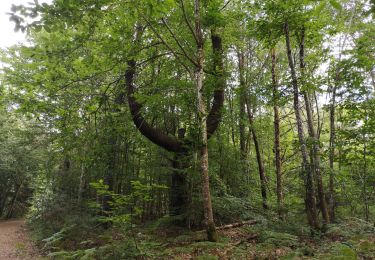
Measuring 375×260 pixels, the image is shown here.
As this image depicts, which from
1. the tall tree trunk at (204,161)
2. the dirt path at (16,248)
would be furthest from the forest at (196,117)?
the dirt path at (16,248)

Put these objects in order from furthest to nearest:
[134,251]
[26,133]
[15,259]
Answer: [26,133]
[15,259]
[134,251]

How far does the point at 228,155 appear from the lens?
33.1ft

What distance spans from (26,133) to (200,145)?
39.4 feet

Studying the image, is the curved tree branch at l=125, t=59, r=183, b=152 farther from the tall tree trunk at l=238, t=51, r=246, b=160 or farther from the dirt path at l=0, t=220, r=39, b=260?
the dirt path at l=0, t=220, r=39, b=260

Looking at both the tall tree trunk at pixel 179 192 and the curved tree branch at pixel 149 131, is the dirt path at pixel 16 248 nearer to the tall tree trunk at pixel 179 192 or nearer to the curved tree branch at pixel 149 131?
the tall tree trunk at pixel 179 192

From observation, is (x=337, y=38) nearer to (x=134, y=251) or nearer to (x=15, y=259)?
(x=134, y=251)

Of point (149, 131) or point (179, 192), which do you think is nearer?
point (179, 192)

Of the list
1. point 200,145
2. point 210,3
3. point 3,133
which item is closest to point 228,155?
point 200,145

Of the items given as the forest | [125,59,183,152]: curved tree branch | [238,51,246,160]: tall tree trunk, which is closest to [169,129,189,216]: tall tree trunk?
the forest

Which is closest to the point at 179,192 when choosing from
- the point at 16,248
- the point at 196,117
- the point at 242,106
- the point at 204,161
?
the point at 196,117

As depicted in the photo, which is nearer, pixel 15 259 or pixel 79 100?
pixel 79 100

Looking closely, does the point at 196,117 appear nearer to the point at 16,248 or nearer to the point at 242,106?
the point at 242,106

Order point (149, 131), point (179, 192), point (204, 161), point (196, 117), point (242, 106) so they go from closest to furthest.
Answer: point (204, 161)
point (196, 117)
point (179, 192)
point (149, 131)
point (242, 106)

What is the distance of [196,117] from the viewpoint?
845 centimetres
